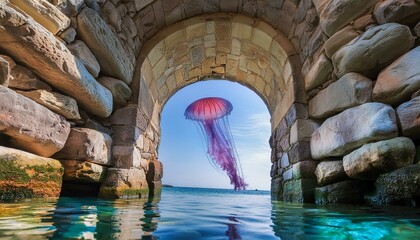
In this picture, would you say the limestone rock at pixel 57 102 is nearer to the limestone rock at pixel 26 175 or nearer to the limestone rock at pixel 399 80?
the limestone rock at pixel 26 175

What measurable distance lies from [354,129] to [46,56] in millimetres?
3019

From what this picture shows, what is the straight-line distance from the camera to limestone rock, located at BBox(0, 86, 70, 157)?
199cm

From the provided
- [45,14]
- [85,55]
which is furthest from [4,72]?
[85,55]

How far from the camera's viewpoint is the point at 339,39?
2.98m

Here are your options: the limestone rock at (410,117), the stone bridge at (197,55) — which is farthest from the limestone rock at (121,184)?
the limestone rock at (410,117)

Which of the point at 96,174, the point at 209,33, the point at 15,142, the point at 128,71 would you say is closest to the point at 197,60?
the point at 209,33

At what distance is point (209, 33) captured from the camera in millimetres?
4605

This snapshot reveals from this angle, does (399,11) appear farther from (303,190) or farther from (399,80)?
(303,190)

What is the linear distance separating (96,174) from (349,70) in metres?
3.13

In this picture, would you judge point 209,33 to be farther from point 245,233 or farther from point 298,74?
point 245,233

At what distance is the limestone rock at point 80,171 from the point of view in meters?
2.85

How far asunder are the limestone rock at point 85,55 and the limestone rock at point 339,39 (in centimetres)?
283

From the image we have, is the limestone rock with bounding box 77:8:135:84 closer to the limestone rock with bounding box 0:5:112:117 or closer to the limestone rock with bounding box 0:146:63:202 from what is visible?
the limestone rock with bounding box 0:5:112:117

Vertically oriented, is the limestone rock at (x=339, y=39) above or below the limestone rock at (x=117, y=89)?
above
